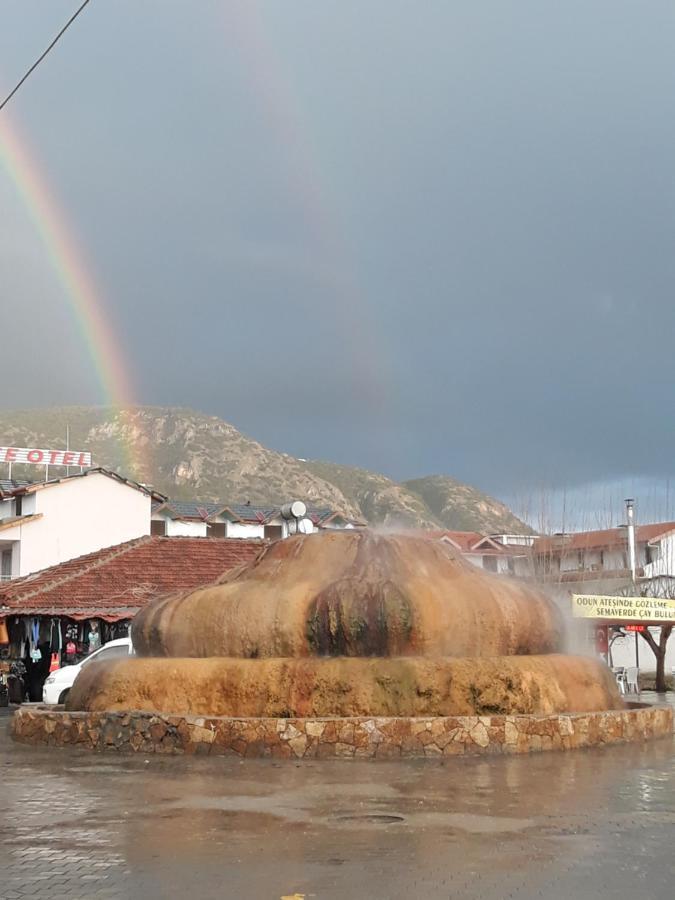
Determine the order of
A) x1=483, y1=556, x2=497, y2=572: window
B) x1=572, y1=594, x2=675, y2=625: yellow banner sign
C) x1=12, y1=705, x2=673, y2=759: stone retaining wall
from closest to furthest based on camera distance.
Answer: x1=12, y1=705, x2=673, y2=759: stone retaining wall < x1=572, y1=594, x2=675, y2=625: yellow banner sign < x1=483, y1=556, x2=497, y2=572: window

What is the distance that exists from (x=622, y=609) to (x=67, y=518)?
29032 mm

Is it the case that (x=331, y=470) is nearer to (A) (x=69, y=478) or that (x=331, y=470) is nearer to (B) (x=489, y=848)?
(A) (x=69, y=478)

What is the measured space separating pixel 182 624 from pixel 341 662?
2.78 metres

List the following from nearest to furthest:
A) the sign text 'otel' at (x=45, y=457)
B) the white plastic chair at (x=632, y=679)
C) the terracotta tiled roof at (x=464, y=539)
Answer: the white plastic chair at (x=632, y=679)
the terracotta tiled roof at (x=464, y=539)
the sign text 'otel' at (x=45, y=457)

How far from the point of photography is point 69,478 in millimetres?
51188

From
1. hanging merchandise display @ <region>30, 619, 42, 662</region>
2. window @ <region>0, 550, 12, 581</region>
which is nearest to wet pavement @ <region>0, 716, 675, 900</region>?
hanging merchandise display @ <region>30, 619, 42, 662</region>

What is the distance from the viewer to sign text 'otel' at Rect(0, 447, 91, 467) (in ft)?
217

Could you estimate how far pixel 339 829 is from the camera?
8234 millimetres

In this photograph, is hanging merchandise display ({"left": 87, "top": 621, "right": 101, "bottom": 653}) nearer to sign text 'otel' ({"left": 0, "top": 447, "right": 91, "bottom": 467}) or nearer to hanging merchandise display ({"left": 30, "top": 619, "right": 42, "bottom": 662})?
hanging merchandise display ({"left": 30, "top": 619, "right": 42, "bottom": 662})

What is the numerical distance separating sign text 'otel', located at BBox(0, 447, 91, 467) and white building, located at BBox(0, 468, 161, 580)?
43.5 ft

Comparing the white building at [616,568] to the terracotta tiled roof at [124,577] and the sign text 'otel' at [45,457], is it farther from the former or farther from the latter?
the sign text 'otel' at [45,457]

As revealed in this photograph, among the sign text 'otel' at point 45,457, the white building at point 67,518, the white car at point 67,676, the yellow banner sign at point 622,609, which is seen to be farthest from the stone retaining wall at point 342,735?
the sign text 'otel' at point 45,457

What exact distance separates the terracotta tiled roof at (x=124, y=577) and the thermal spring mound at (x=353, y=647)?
44.2 ft

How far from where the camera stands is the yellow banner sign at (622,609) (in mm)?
29938
